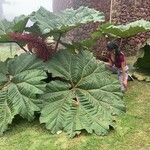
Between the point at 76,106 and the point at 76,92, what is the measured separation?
278mm

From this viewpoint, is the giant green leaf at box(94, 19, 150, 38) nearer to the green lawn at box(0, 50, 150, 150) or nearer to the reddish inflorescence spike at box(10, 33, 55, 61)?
the reddish inflorescence spike at box(10, 33, 55, 61)

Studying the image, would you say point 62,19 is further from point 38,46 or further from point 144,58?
point 144,58

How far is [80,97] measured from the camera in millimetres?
5770

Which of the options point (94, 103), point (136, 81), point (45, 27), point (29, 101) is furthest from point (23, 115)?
point (136, 81)

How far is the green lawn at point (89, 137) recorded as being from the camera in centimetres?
505

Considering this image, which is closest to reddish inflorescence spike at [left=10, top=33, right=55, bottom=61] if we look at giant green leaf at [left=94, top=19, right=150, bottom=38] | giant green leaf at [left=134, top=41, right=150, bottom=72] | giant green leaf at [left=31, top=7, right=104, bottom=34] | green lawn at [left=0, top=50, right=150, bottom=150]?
giant green leaf at [left=31, top=7, right=104, bottom=34]

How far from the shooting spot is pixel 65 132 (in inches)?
212

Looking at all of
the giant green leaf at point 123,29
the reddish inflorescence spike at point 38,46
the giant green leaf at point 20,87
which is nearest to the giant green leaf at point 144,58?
the giant green leaf at point 123,29

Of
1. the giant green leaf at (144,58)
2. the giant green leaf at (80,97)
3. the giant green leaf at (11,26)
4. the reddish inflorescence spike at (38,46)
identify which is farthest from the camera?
the giant green leaf at (144,58)

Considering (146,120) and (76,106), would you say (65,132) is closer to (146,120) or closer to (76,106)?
(76,106)

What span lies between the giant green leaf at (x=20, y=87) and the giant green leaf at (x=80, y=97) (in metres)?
0.18

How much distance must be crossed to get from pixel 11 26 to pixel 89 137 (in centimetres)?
243

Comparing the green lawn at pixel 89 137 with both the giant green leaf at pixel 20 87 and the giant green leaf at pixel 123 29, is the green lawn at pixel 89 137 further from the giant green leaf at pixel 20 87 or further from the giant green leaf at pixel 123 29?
the giant green leaf at pixel 123 29

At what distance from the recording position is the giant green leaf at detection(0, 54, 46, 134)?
5.56 m
